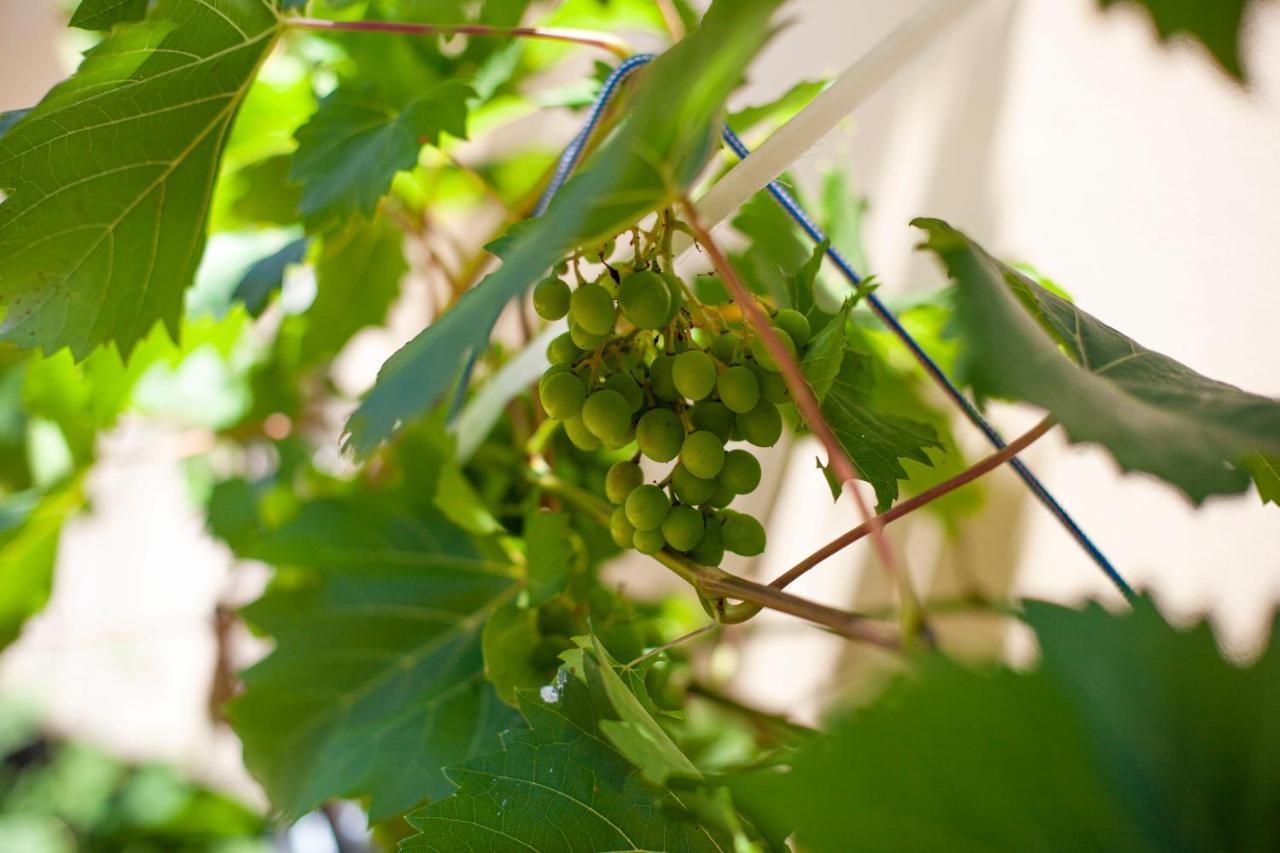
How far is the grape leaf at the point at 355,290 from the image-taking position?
0.77 m

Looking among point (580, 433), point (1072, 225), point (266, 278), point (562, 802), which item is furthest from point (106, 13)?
point (1072, 225)

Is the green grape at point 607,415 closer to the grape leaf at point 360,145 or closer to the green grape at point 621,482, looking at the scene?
the green grape at point 621,482

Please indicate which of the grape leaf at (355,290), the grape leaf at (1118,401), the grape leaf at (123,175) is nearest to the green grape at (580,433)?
the grape leaf at (1118,401)

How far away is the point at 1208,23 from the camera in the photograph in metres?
0.27

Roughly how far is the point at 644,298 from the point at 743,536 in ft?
0.34

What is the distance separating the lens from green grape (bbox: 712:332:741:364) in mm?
350

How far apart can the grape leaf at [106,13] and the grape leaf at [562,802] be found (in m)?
0.38

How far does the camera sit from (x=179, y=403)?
3.58 ft

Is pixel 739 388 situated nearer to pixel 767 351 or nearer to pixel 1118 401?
pixel 767 351

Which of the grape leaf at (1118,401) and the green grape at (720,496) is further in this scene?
the green grape at (720,496)

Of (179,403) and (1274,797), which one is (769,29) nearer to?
(1274,797)

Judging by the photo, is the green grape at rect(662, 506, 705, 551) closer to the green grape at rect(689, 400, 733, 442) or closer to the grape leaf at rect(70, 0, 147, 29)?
the green grape at rect(689, 400, 733, 442)

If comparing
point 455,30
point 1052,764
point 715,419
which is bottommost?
point 1052,764

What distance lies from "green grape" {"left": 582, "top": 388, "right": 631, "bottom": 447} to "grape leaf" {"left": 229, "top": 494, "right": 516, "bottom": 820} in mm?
198
